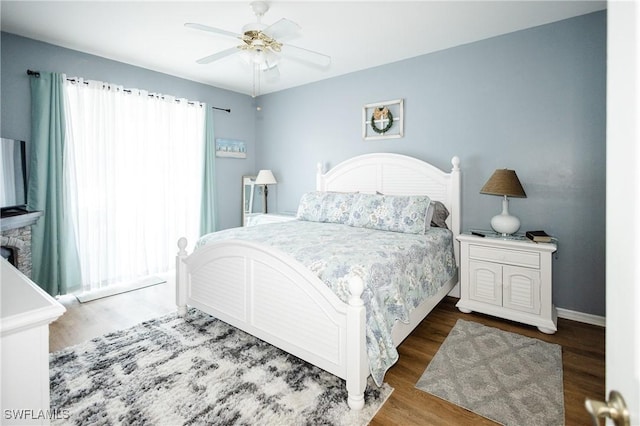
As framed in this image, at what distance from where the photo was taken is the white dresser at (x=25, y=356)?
2.53ft

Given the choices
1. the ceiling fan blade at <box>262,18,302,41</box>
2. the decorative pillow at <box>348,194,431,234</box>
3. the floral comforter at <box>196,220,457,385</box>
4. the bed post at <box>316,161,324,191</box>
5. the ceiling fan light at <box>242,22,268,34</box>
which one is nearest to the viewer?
the floral comforter at <box>196,220,457,385</box>

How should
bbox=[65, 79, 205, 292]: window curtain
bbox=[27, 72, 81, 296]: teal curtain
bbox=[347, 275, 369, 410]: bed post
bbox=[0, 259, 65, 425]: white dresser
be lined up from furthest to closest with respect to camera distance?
1. bbox=[65, 79, 205, 292]: window curtain
2. bbox=[27, 72, 81, 296]: teal curtain
3. bbox=[347, 275, 369, 410]: bed post
4. bbox=[0, 259, 65, 425]: white dresser

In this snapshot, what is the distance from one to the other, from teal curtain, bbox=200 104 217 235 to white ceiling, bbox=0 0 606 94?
0.97 metres

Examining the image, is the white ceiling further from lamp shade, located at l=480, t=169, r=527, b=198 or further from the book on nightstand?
the book on nightstand

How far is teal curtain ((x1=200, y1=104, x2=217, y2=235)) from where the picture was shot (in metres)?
4.46

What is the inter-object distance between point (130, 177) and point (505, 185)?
13.0ft

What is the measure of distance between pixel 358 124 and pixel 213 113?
2129 millimetres

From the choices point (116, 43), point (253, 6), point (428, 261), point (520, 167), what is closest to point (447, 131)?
point (520, 167)

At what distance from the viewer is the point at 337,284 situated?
1.86 m

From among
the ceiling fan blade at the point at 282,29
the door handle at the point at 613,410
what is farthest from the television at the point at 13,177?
the door handle at the point at 613,410

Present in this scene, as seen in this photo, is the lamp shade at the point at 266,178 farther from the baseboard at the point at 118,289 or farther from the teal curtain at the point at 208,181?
the baseboard at the point at 118,289

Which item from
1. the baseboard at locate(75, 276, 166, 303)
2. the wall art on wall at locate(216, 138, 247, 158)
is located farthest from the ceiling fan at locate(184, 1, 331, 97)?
the baseboard at locate(75, 276, 166, 303)

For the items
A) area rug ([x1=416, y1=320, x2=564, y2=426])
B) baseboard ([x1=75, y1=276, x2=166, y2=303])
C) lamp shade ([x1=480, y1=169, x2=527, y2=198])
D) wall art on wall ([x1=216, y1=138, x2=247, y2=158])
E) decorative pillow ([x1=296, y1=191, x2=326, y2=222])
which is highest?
wall art on wall ([x1=216, y1=138, x2=247, y2=158])

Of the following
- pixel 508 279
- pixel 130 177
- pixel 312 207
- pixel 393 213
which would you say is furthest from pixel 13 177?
pixel 508 279
